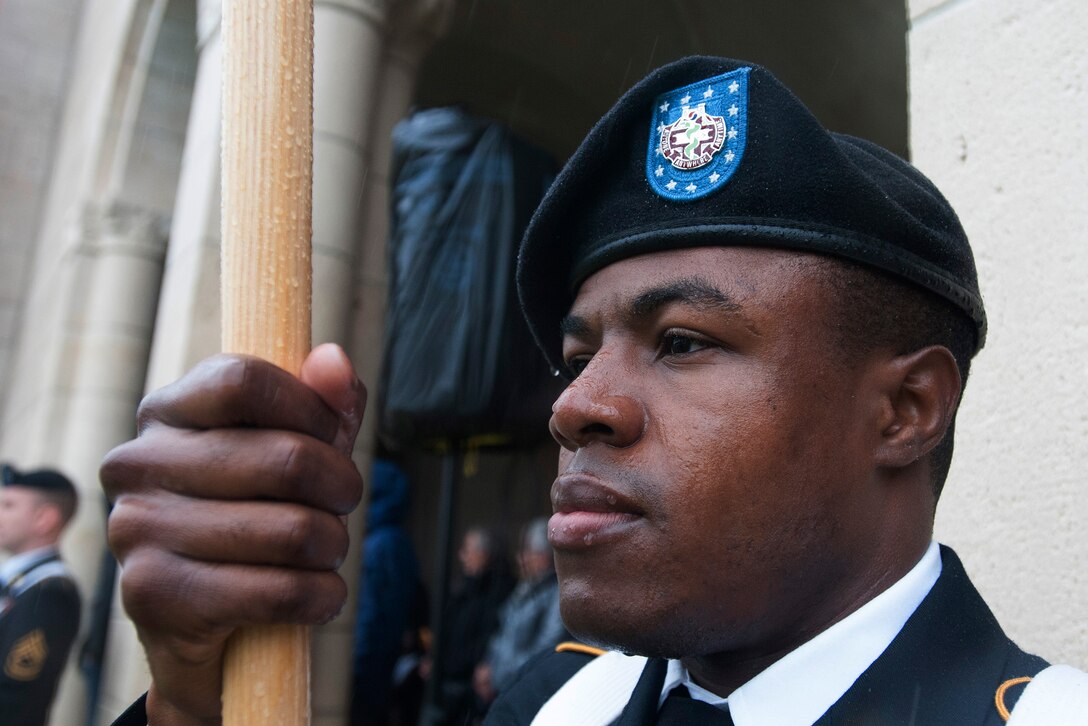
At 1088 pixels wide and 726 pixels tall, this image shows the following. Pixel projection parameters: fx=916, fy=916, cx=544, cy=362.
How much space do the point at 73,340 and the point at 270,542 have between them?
268 inches

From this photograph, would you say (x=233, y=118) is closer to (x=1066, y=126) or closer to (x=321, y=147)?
(x=1066, y=126)

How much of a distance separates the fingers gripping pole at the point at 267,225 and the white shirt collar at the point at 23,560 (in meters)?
4.53

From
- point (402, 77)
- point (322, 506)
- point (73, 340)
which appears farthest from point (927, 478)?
point (73, 340)

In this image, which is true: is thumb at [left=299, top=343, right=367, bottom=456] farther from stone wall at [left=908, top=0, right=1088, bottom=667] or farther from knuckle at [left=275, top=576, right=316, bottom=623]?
stone wall at [left=908, top=0, right=1088, bottom=667]

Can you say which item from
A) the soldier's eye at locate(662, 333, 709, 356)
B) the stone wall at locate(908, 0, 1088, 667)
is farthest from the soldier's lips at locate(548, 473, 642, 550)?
the stone wall at locate(908, 0, 1088, 667)

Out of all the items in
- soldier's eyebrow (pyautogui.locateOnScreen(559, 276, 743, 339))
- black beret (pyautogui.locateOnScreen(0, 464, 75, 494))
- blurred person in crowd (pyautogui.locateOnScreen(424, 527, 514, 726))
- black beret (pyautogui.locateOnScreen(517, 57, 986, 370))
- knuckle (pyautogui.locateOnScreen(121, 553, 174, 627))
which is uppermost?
black beret (pyautogui.locateOnScreen(517, 57, 986, 370))

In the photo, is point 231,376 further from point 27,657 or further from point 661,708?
point 27,657

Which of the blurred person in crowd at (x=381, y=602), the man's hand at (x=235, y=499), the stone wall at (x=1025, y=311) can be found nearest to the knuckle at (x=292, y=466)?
the man's hand at (x=235, y=499)

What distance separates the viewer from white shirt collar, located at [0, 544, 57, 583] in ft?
15.5

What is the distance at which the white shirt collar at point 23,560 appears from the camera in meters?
4.74

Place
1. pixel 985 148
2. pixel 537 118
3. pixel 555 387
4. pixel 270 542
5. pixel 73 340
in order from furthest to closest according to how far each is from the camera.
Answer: pixel 73 340, pixel 537 118, pixel 555 387, pixel 985 148, pixel 270 542

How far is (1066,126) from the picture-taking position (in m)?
1.66

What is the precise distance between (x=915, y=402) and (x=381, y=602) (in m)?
3.92

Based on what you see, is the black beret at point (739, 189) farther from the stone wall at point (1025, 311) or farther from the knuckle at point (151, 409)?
the knuckle at point (151, 409)
